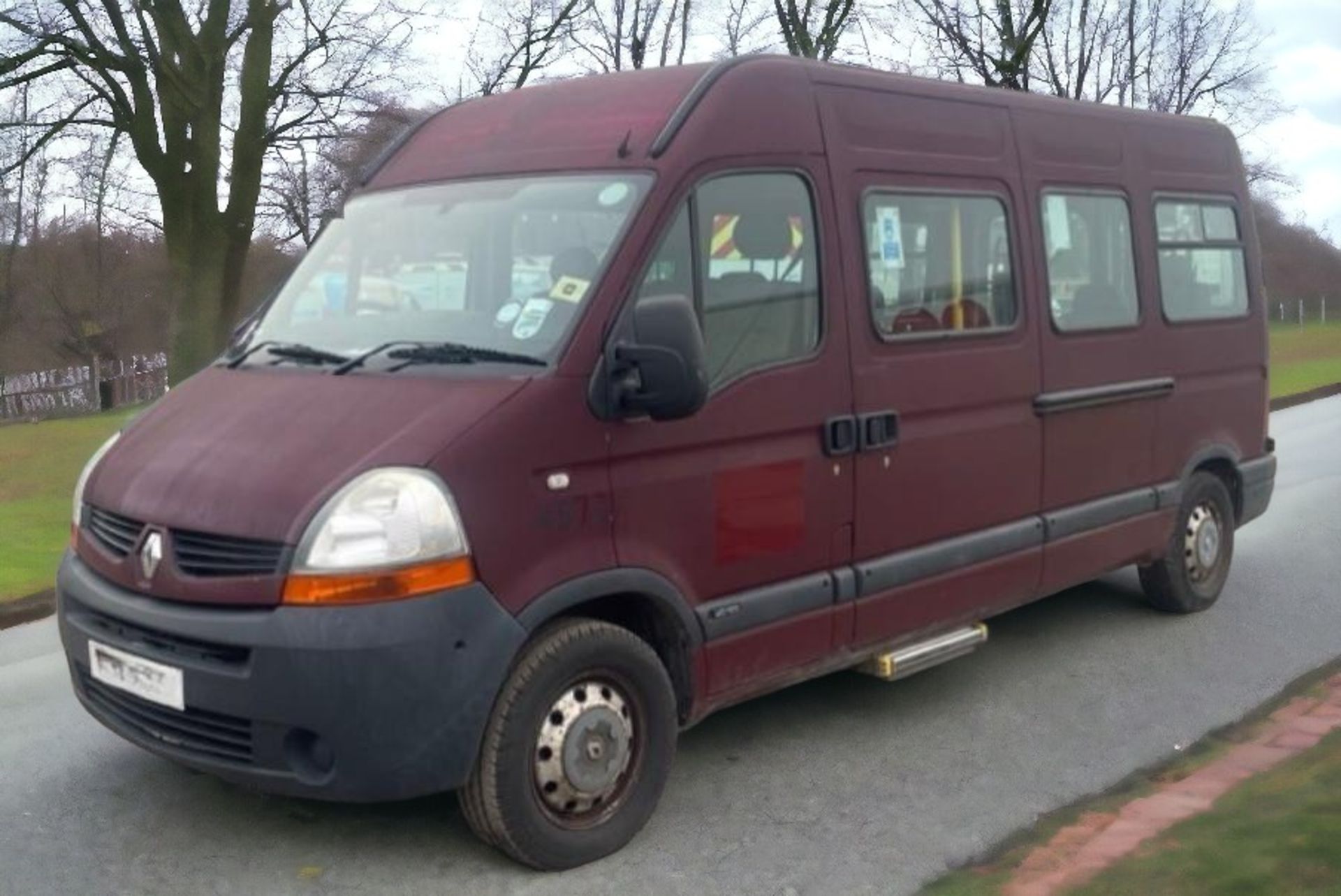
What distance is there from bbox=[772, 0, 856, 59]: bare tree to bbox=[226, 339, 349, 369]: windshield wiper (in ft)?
81.2

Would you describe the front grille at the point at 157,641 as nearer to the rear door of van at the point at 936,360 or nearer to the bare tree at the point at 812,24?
the rear door of van at the point at 936,360

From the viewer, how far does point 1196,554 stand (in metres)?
8.23

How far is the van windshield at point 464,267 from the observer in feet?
16.6

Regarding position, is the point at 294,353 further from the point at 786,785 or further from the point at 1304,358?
the point at 1304,358

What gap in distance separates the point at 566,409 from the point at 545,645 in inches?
28.5

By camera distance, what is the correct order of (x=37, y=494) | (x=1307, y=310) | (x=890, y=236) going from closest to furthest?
(x=890, y=236) → (x=37, y=494) → (x=1307, y=310)

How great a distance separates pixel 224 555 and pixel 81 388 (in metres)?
38.0

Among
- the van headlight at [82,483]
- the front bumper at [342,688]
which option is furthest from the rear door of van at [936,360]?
the van headlight at [82,483]

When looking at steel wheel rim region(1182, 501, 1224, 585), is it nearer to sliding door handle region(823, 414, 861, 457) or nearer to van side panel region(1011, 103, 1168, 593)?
van side panel region(1011, 103, 1168, 593)

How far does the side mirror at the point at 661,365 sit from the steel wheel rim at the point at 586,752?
89 centimetres

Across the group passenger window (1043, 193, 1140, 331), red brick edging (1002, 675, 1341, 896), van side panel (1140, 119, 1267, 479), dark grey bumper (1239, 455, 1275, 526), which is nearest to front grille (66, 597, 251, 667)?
red brick edging (1002, 675, 1341, 896)

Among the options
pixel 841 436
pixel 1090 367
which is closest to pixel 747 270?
pixel 841 436

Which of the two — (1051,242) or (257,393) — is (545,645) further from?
(1051,242)

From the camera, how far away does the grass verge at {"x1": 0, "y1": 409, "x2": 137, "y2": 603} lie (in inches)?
390
